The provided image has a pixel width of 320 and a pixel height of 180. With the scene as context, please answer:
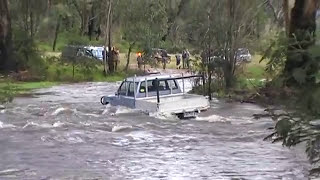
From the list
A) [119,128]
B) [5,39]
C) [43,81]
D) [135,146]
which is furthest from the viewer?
[5,39]

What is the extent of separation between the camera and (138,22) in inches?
2119

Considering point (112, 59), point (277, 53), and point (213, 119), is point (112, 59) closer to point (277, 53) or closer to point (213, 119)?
point (213, 119)

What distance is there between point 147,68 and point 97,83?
10409 mm

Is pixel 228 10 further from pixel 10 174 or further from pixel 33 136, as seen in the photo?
pixel 10 174

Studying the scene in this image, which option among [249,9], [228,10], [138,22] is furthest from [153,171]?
[138,22]

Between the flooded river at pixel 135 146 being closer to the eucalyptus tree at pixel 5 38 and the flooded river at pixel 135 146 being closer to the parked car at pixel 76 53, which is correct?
the eucalyptus tree at pixel 5 38

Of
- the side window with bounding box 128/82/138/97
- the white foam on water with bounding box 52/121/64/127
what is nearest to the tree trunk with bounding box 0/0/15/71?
the side window with bounding box 128/82/138/97

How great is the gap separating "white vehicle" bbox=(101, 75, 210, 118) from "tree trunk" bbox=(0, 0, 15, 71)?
22641 millimetres

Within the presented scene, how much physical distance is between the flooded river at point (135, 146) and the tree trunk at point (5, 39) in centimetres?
1793

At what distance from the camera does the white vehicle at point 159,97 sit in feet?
81.2

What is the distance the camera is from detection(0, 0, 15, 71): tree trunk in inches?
1884

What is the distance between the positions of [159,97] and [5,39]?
2508cm

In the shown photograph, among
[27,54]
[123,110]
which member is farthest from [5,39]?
[123,110]

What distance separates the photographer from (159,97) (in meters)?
25.4
